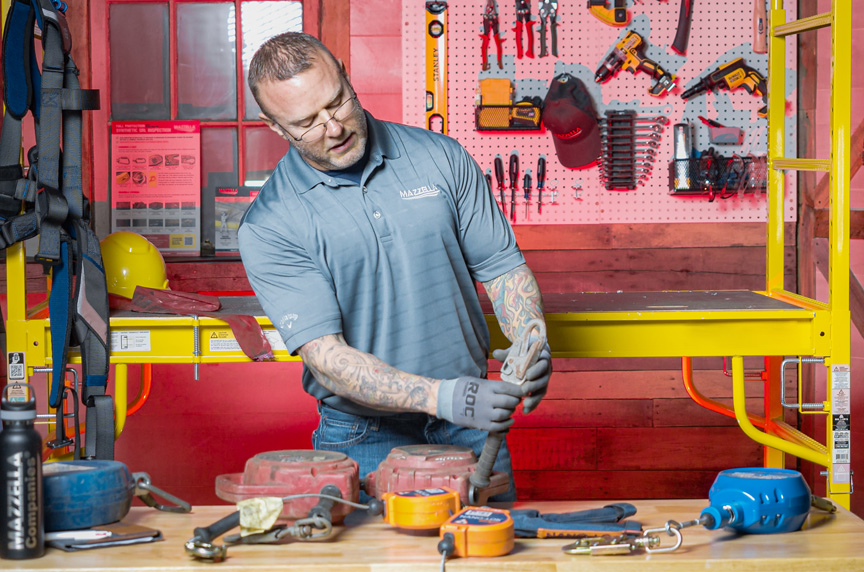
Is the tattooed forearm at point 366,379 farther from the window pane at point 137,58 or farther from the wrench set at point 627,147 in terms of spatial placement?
the window pane at point 137,58

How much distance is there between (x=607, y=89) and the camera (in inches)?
160

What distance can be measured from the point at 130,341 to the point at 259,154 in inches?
64.8

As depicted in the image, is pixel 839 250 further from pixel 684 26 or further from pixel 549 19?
pixel 549 19

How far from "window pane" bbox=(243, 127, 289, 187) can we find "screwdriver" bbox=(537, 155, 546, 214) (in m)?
1.18

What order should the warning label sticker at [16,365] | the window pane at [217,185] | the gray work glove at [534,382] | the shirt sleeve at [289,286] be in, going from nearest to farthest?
the gray work glove at [534,382] < the shirt sleeve at [289,286] < the warning label sticker at [16,365] < the window pane at [217,185]

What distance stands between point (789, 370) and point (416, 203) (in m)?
2.99

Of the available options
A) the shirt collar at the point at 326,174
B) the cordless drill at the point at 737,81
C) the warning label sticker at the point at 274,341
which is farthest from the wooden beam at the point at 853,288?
the shirt collar at the point at 326,174

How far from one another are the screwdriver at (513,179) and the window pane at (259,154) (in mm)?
1055

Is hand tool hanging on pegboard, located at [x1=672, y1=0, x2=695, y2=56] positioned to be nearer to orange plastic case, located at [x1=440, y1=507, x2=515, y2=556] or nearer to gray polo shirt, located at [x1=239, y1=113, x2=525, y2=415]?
gray polo shirt, located at [x1=239, y1=113, x2=525, y2=415]

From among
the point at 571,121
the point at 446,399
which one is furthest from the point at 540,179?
the point at 446,399

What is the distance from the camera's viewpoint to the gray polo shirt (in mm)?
1922

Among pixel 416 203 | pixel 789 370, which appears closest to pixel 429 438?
pixel 416 203

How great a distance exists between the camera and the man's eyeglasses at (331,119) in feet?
6.15

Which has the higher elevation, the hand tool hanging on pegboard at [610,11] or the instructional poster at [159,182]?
the hand tool hanging on pegboard at [610,11]
